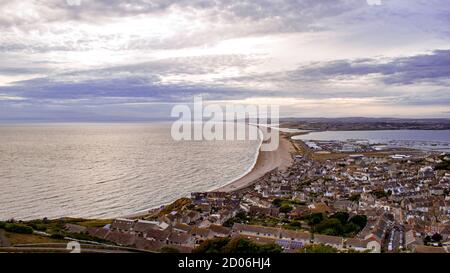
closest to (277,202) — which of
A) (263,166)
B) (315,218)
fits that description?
(315,218)

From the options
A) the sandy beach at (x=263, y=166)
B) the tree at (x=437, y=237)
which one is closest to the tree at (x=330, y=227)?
the tree at (x=437, y=237)

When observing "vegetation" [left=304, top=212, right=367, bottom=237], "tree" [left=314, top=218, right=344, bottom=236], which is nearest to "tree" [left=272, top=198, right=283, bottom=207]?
"vegetation" [left=304, top=212, right=367, bottom=237]

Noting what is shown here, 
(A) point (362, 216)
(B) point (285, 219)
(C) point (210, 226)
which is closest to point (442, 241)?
(A) point (362, 216)

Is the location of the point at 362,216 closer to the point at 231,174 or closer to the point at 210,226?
the point at 210,226

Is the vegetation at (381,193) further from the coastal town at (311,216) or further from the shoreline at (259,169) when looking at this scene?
the shoreline at (259,169)

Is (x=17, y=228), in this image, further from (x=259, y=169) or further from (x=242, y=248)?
(x=259, y=169)

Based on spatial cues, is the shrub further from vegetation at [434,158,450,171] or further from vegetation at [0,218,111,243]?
vegetation at [434,158,450,171]
